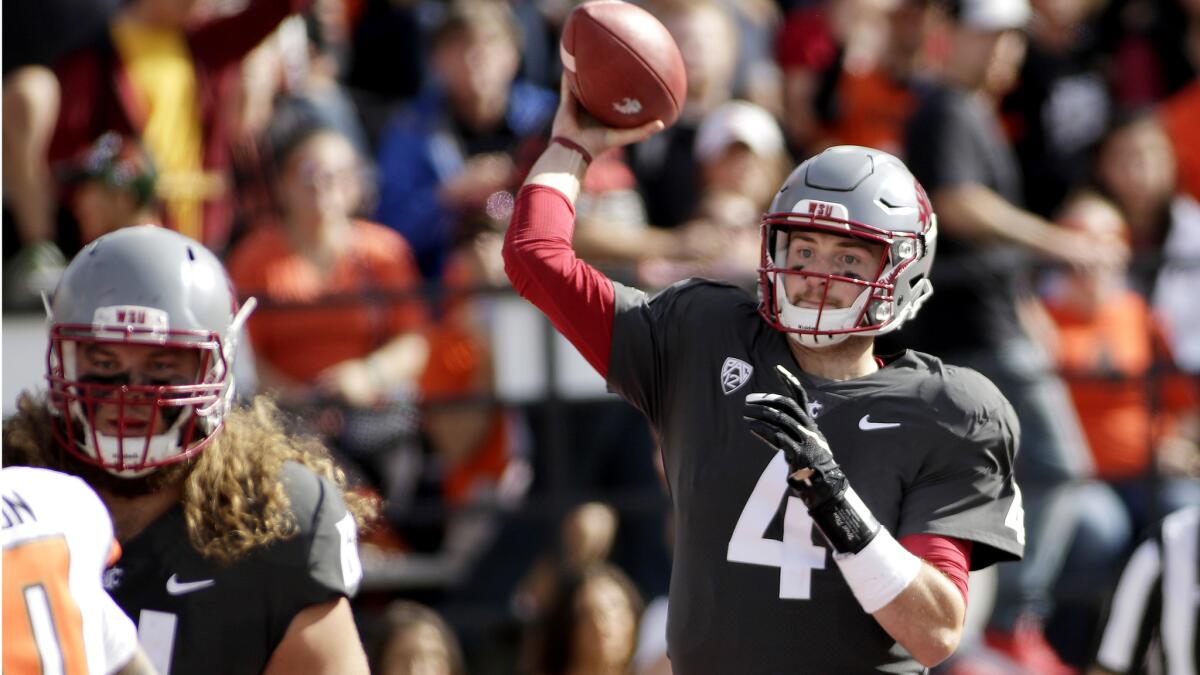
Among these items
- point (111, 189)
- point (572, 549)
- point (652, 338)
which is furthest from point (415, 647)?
point (652, 338)

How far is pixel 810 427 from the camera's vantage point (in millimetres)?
3441

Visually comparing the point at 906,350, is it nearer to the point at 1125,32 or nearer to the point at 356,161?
the point at 356,161

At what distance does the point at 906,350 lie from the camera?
3.91 m

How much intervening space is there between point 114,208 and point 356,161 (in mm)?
1169

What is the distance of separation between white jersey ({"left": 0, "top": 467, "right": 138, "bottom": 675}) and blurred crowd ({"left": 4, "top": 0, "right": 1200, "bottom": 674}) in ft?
10.6

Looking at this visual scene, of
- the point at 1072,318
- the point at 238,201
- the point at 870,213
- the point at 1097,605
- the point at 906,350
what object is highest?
the point at 870,213

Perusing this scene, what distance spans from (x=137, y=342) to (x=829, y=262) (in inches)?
60.0

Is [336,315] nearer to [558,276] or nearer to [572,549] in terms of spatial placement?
[572,549]

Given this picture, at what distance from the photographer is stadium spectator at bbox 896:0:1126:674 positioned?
23.1 feet

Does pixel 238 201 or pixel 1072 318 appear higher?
pixel 238 201

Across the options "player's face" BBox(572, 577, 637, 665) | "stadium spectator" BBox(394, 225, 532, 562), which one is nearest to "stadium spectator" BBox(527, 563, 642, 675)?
"player's face" BBox(572, 577, 637, 665)

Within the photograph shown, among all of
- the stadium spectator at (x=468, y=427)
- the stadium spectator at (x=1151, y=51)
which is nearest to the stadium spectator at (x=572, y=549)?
the stadium spectator at (x=468, y=427)

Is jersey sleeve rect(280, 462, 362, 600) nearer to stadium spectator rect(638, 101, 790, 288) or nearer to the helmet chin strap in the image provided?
the helmet chin strap

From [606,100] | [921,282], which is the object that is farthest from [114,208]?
[921,282]
